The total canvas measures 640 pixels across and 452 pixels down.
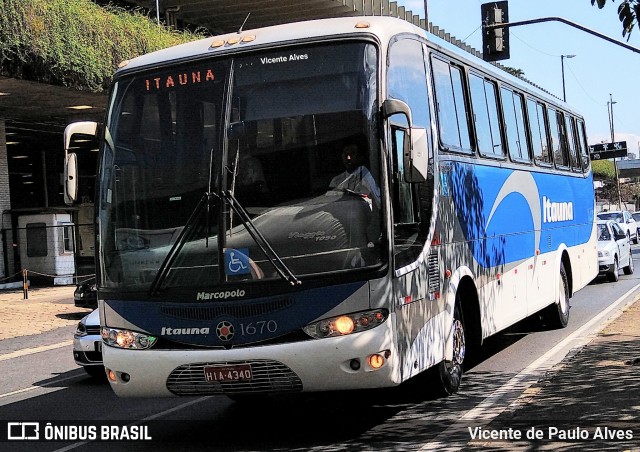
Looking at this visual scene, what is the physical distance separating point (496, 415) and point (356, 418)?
1.40 m

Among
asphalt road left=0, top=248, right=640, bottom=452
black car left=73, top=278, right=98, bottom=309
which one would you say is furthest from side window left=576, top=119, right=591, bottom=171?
black car left=73, top=278, right=98, bottom=309

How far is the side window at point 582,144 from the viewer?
17.8m

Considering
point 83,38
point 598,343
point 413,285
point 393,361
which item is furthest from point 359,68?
point 83,38

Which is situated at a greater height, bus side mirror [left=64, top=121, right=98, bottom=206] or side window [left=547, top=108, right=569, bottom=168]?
side window [left=547, top=108, right=569, bottom=168]

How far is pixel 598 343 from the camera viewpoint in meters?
12.2

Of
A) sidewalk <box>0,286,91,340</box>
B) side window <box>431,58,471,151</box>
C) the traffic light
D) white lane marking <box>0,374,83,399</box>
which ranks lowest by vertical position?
white lane marking <box>0,374,83,399</box>

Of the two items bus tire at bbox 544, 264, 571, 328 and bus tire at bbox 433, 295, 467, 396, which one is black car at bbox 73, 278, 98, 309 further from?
bus tire at bbox 433, 295, 467, 396

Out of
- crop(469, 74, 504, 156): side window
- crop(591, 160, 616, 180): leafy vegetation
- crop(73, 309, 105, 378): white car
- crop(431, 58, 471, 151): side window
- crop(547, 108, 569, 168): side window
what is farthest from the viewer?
crop(591, 160, 616, 180): leafy vegetation

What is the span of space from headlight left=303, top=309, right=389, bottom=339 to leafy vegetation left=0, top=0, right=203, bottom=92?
68.6 ft

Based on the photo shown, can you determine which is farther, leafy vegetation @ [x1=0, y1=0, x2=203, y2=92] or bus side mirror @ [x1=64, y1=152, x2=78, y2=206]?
leafy vegetation @ [x1=0, y1=0, x2=203, y2=92]

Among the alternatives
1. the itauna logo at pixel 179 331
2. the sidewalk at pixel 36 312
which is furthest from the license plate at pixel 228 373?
the sidewalk at pixel 36 312

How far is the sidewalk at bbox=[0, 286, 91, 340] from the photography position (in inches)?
871

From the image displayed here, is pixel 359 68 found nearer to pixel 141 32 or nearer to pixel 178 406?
pixel 178 406

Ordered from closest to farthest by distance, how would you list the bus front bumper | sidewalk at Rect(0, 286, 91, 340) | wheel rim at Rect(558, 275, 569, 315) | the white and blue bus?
the bus front bumper → the white and blue bus → wheel rim at Rect(558, 275, 569, 315) → sidewalk at Rect(0, 286, 91, 340)
